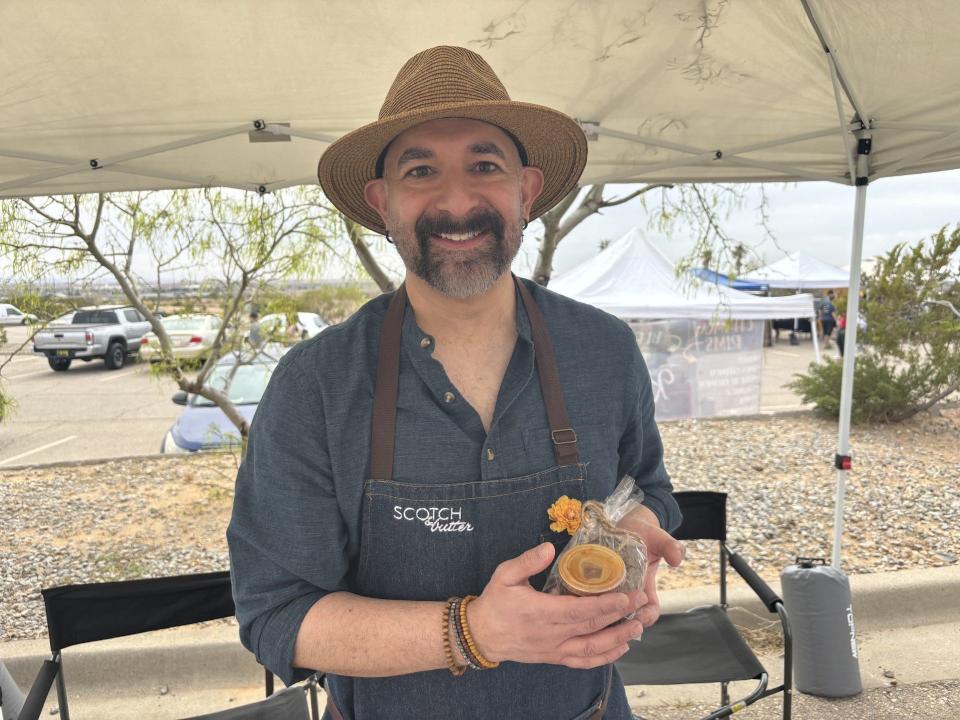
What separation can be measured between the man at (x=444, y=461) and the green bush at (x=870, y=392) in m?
8.00

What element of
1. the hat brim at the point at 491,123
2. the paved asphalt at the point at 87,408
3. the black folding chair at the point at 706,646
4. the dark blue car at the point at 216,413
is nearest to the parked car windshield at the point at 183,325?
the dark blue car at the point at 216,413

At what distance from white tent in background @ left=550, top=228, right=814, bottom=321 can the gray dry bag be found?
197 inches

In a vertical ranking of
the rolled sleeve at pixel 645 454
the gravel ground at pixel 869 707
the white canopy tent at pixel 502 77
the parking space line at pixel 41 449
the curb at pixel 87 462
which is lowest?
the gravel ground at pixel 869 707

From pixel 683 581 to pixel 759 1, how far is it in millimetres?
3616

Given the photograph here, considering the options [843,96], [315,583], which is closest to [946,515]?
[843,96]

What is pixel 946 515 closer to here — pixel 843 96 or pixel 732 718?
pixel 732 718

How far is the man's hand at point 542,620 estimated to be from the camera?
1008mm

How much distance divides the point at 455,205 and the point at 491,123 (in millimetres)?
224

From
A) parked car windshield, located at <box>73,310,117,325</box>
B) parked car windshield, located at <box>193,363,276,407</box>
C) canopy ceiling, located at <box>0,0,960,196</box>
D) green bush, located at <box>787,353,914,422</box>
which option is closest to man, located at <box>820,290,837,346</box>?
green bush, located at <box>787,353,914,422</box>

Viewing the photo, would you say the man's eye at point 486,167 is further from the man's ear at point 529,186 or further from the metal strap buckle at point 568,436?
the metal strap buckle at point 568,436

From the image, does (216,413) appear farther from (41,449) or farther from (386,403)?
(386,403)

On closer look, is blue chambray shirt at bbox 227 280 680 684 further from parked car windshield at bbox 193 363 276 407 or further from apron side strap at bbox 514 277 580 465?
parked car windshield at bbox 193 363 276 407

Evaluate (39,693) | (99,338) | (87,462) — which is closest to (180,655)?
(39,693)

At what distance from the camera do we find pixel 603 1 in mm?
2090
